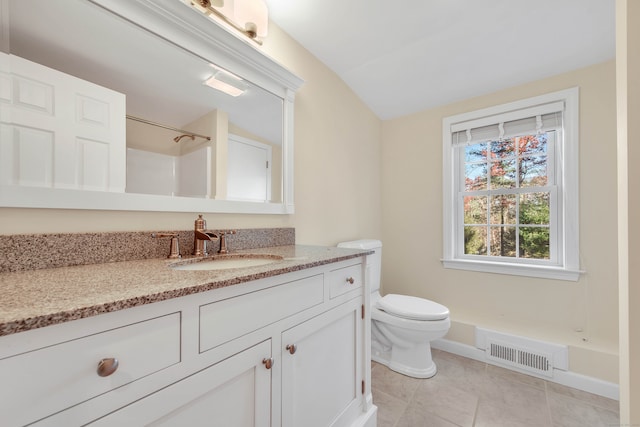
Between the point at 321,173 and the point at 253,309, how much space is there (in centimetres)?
130

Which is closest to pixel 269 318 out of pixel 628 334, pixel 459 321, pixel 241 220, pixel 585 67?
pixel 241 220

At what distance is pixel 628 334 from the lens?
100 centimetres

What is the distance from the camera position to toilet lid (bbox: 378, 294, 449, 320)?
174 centimetres

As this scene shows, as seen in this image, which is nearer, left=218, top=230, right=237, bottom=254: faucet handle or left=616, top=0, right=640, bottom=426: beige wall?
left=616, top=0, right=640, bottom=426: beige wall

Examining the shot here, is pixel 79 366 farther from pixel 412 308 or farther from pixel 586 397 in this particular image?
pixel 586 397

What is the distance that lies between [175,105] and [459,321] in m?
2.49

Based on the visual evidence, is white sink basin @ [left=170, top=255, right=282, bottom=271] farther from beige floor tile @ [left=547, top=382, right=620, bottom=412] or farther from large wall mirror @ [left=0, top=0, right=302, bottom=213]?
beige floor tile @ [left=547, top=382, right=620, bottom=412]

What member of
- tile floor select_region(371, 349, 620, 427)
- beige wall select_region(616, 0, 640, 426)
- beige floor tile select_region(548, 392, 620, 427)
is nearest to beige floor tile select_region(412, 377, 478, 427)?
tile floor select_region(371, 349, 620, 427)

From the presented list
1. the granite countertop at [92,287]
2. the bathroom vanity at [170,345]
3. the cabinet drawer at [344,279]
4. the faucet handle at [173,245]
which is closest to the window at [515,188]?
the cabinet drawer at [344,279]

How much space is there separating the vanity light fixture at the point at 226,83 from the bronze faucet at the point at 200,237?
67 cm

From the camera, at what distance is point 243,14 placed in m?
1.36

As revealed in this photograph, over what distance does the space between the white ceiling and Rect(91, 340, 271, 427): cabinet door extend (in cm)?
181

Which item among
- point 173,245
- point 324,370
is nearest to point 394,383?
point 324,370

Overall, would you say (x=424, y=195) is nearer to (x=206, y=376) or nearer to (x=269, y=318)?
(x=269, y=318)
